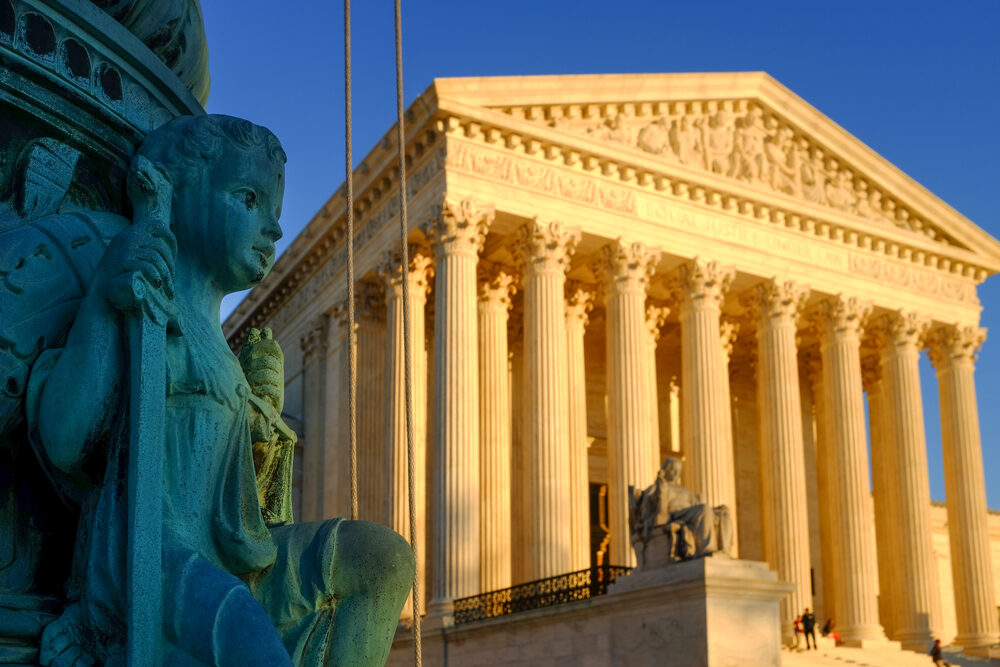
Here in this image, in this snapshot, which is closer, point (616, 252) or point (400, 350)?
point (400, 350)

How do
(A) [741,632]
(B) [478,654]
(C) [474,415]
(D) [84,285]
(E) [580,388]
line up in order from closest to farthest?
(D) [84,285], (A) [741,632], (B) [478,654], (C) [474,415], (E) [580,388]

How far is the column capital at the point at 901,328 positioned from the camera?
3619 centimetres

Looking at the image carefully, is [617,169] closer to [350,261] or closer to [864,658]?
[864,658]

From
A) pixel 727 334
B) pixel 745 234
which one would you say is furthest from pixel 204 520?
pixel 727 334

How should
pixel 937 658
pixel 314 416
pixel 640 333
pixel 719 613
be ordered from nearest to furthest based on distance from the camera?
1. pixel 719 613
2. pixel 640 333
3. pixel 937 658
4. pixel 314 416

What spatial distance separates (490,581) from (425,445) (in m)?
4.57

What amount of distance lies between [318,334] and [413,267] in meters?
6.91

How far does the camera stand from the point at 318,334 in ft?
120

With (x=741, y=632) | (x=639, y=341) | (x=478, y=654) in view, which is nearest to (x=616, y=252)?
(x=639, y=341)

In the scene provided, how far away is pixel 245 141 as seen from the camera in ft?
10.8

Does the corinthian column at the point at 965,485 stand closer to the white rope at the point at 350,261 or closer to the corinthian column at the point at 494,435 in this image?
the corinthian column at the point at 494,435

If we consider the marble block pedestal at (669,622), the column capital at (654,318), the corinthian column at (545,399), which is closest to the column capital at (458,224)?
the corinthian column at (545,399)

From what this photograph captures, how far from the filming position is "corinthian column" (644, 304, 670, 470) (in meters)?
30.5

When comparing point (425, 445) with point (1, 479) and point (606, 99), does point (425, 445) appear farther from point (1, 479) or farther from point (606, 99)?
point (1, 479)
